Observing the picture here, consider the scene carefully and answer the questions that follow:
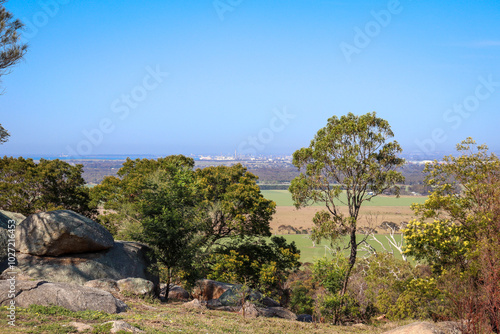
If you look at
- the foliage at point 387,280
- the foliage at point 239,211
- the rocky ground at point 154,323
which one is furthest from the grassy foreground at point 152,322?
the foliage at point 239,211

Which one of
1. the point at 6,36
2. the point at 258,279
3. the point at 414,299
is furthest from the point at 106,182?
the point at 414,299

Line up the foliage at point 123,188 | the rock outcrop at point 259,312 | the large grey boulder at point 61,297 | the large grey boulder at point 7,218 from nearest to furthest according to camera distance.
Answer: the large grey boulder at point 61,297, the rock outcrop at point 259,312, the large grey boulder at point 7,218, the foliage at point 123,188

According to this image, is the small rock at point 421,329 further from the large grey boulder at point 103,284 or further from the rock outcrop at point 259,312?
the large grey boulder at point 103,284

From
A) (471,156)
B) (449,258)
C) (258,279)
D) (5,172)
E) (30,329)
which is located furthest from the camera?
(5,172)

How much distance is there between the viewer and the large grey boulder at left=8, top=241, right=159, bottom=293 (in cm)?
1645

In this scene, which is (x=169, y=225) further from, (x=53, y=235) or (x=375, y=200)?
(x=375, y=200)

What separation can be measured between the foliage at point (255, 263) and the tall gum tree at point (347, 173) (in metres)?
7.12

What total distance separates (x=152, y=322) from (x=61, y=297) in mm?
3143

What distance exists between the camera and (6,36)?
13.8 meters

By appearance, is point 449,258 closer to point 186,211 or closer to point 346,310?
point 346,310

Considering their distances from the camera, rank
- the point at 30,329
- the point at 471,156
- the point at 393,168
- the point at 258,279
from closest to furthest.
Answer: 1. the point at 30,329
2. the point at 471,156
3. the point at 393,168
4. the point at 258,279

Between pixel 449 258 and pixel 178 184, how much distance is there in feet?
43.7

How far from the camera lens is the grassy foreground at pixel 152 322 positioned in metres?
9.23

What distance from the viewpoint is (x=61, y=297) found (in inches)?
456
